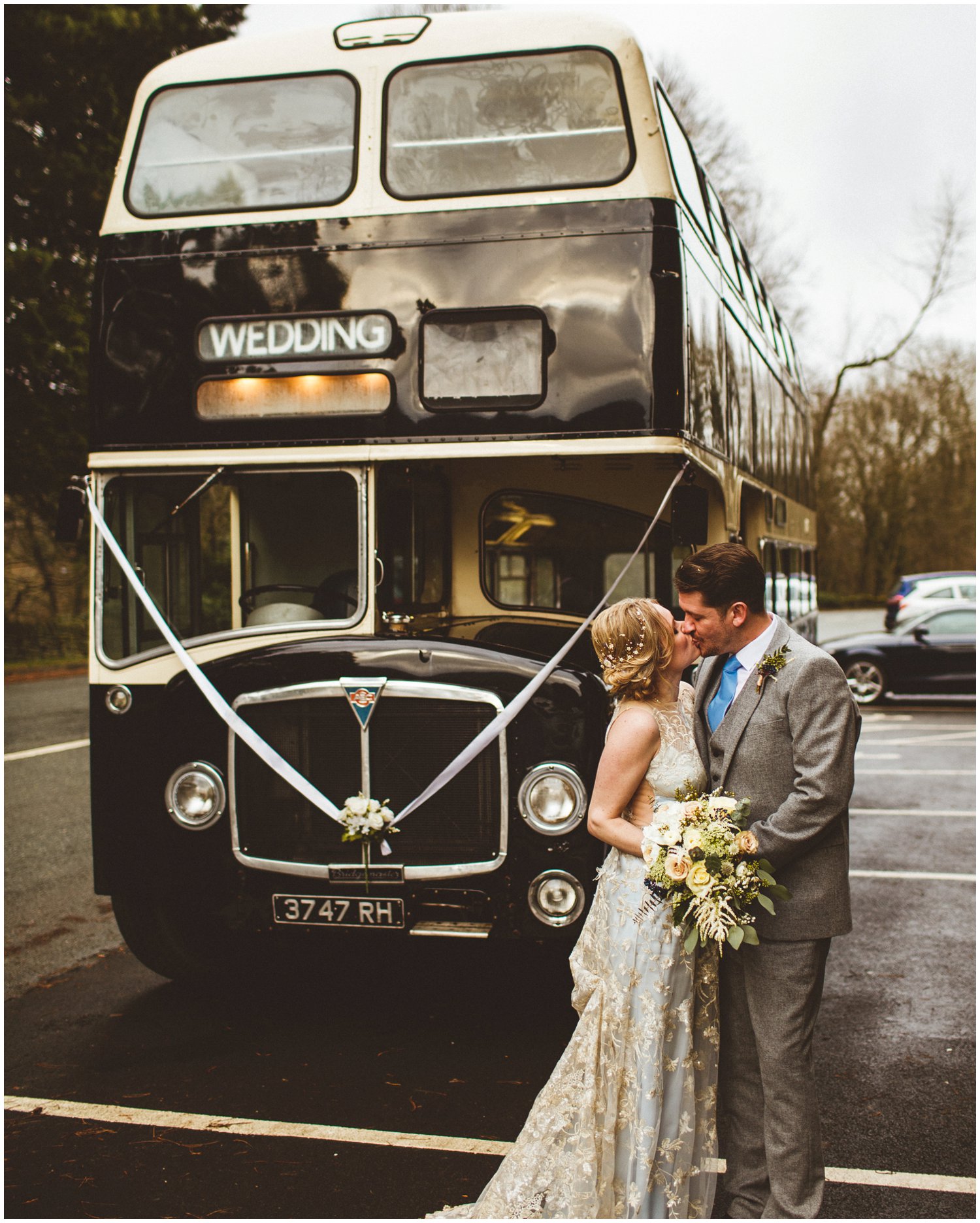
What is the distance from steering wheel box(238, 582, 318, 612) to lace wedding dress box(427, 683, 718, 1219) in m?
2.37

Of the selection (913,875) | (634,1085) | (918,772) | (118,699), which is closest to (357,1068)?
(634,1085)

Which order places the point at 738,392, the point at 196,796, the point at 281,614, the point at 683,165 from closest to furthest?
the point at 196,796, the point at 281,614, the point at 683,165, the point at 738,392

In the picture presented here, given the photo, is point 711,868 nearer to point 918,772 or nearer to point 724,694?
point 724,694

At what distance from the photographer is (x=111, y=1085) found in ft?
14.4

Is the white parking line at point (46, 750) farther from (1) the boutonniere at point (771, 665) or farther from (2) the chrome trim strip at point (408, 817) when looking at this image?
(1) the boutonniere at point (771, 665)

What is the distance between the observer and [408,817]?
4629 mm

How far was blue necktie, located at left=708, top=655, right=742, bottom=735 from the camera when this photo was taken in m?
3.36

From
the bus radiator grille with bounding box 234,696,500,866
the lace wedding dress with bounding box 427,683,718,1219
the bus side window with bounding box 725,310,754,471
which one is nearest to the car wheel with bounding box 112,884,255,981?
the bus radiator grille with bounding box 234,696,500,866

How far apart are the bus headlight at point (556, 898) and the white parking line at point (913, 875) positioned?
12.3 feet

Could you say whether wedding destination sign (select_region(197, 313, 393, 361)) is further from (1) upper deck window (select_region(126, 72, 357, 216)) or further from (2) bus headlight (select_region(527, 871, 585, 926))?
(2) bus headlight (select_region(527, 871, 585, 926))

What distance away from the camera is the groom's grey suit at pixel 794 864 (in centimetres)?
294

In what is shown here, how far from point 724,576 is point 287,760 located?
2292 mm

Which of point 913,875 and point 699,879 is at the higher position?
point 699,879

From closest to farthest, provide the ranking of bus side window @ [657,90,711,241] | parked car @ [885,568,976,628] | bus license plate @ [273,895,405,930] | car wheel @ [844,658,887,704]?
bus license plate @ [273,895,405,930] → bus side window @ [657,90,711,241] → car wheel @ [844,658,887,704] → parked car @ [885,568,976,628]
